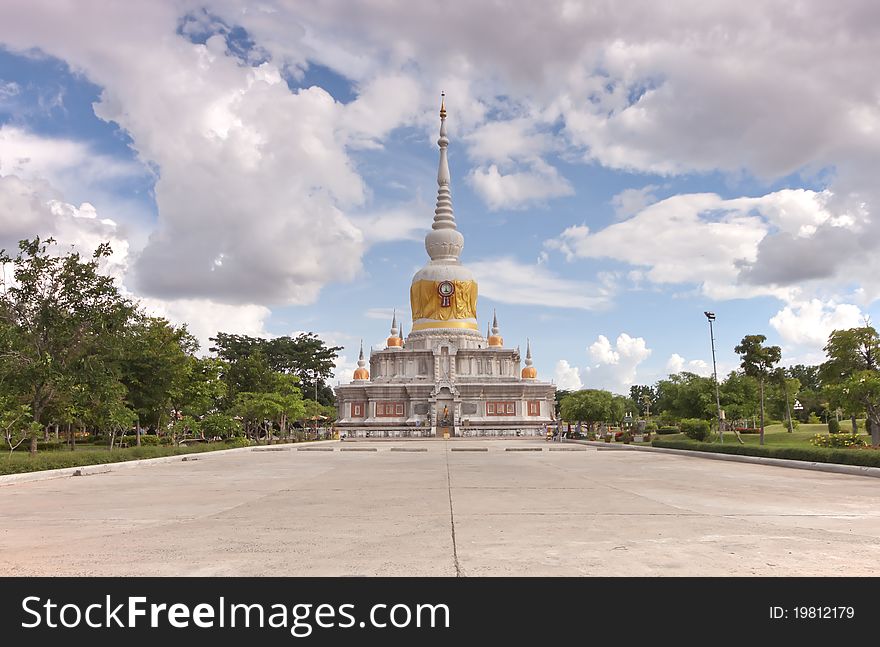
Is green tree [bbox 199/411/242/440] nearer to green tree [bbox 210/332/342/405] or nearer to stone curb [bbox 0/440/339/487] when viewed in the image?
stone curb [bbox 0/440/339/487]

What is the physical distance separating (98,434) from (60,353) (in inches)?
1583

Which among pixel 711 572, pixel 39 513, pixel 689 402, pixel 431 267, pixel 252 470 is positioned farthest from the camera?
pixel 431 267

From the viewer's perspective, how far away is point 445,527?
37.3ft

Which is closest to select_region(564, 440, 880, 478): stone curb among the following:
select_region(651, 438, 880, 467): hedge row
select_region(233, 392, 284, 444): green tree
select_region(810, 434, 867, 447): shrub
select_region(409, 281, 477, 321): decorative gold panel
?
select_region(651, 438, 880, 467): hedge row

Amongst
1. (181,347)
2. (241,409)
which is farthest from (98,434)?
(181,347)

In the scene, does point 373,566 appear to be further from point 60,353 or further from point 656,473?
point 60,353

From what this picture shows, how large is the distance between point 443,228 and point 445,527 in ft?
289

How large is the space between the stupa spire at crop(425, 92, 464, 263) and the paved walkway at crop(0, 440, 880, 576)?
77.2 metres

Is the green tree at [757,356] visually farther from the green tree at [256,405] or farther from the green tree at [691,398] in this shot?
the green tree at [256,405]

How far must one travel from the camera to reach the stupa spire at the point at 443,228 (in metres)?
96.9

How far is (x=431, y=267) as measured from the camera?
95688 mm

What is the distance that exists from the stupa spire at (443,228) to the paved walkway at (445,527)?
77.2 meters

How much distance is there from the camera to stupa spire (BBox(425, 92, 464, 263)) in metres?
96.9

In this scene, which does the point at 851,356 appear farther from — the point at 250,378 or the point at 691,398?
the point at 250,378
